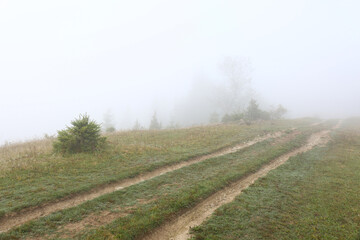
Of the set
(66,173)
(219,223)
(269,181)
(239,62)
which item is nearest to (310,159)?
(269,181)

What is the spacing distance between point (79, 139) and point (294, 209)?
1409 cm

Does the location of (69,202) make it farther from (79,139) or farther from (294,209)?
(294,209)

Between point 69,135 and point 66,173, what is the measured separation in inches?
169

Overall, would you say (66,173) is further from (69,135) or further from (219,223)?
(219,223)

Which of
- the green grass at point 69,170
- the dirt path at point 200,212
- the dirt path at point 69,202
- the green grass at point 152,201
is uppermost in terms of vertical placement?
the green grass at point 69,170

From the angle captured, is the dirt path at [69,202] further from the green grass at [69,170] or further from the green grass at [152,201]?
the green grass at [152,201]

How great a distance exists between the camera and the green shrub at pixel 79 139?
526 inches

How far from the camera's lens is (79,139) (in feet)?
45.4

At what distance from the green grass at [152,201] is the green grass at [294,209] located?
1.41 metres

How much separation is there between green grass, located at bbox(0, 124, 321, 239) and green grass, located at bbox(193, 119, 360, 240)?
4.63ft

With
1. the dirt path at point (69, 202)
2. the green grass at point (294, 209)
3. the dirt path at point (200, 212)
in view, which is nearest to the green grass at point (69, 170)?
the dirt path at point (69, 202)

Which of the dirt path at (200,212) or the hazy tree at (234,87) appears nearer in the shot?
the dirt path at (200,212)

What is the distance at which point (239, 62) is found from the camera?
6044cm

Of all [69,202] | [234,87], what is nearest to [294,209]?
[69,202]
